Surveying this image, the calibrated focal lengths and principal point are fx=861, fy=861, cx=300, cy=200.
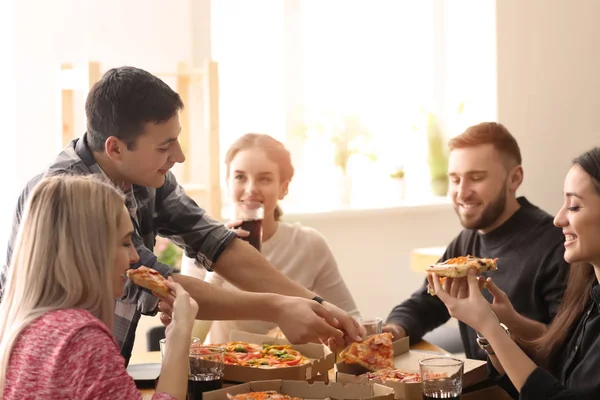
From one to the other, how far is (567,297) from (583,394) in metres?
0.40

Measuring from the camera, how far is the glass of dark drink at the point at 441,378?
1.87 m

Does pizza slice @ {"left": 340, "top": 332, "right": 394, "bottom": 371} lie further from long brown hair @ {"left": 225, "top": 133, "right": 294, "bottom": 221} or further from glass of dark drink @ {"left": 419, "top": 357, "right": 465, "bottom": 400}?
long brown hair @ {"left": 225, "top": 133, "right": 294, "bottom": 221}

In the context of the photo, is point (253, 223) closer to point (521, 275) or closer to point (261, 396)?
point (521, 275)

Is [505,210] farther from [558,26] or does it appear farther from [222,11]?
[222,11]

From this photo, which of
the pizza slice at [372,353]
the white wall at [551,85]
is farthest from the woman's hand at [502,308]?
the white wall at [551,85]

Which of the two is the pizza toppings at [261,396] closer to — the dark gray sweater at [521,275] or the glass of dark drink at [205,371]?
the glass of dark drink at [205,371]

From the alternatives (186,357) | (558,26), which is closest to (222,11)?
(558,26)

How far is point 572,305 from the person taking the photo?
2318 mm

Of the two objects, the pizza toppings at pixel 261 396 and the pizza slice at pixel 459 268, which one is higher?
the pizza slice at pixel 459 268

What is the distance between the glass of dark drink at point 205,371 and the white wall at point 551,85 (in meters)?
3.12

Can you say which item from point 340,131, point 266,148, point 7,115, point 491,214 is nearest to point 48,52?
point 7,115

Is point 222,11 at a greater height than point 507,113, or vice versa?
point 222,11

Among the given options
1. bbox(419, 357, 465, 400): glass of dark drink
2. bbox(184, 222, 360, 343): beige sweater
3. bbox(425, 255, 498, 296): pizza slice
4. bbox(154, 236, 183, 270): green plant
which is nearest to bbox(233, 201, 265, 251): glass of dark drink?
bbox(184, 222, 360, 343): beige sweater

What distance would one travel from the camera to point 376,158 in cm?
523
